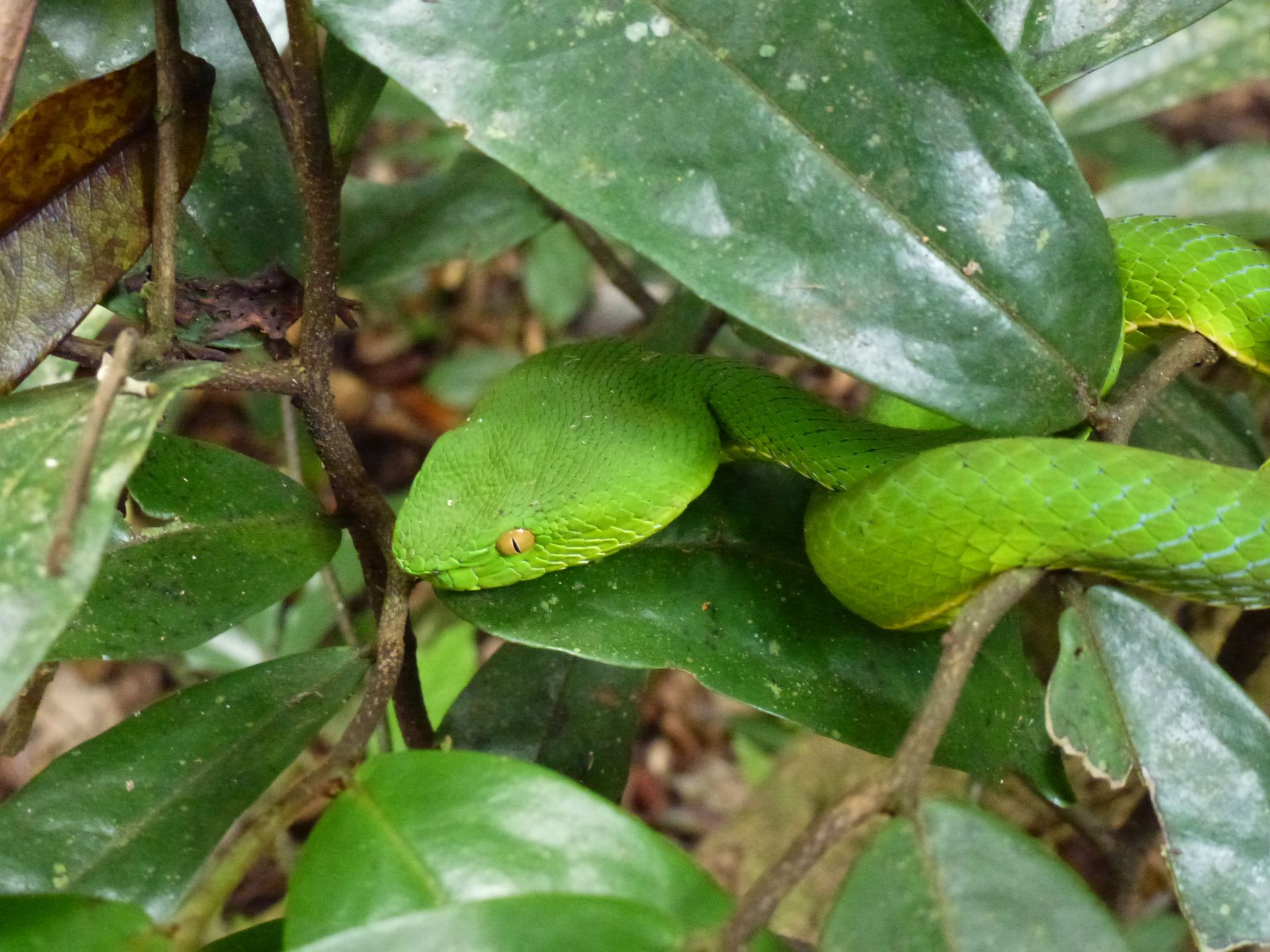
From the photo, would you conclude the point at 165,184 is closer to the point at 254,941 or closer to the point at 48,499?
the point at 48,499

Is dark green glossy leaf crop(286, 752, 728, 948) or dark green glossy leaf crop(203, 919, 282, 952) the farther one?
dark green glossy leaf crop(203, 919, 282, 952)

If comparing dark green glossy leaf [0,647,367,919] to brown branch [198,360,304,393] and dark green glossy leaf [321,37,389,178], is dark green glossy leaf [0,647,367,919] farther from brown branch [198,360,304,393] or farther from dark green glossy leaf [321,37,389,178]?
dark green glossy leaf [321,37,389,178]

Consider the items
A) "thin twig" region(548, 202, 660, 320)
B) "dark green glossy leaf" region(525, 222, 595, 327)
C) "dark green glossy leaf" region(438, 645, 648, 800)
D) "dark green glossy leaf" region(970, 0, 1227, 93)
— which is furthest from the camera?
"dark green glossy leaf" region(525, 222, 595, 327)

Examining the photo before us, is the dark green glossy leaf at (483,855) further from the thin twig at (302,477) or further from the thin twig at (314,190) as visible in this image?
the thin twig at (302,477)

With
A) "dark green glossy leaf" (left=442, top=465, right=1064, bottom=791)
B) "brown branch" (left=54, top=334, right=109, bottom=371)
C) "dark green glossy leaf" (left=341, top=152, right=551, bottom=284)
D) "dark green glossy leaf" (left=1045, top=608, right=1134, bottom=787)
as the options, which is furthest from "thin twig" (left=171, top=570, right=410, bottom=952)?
"dark green glossy leaf" (left=341, top=152, right=551, bottom=284)

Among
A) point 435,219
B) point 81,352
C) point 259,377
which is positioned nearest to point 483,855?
point 259,377
